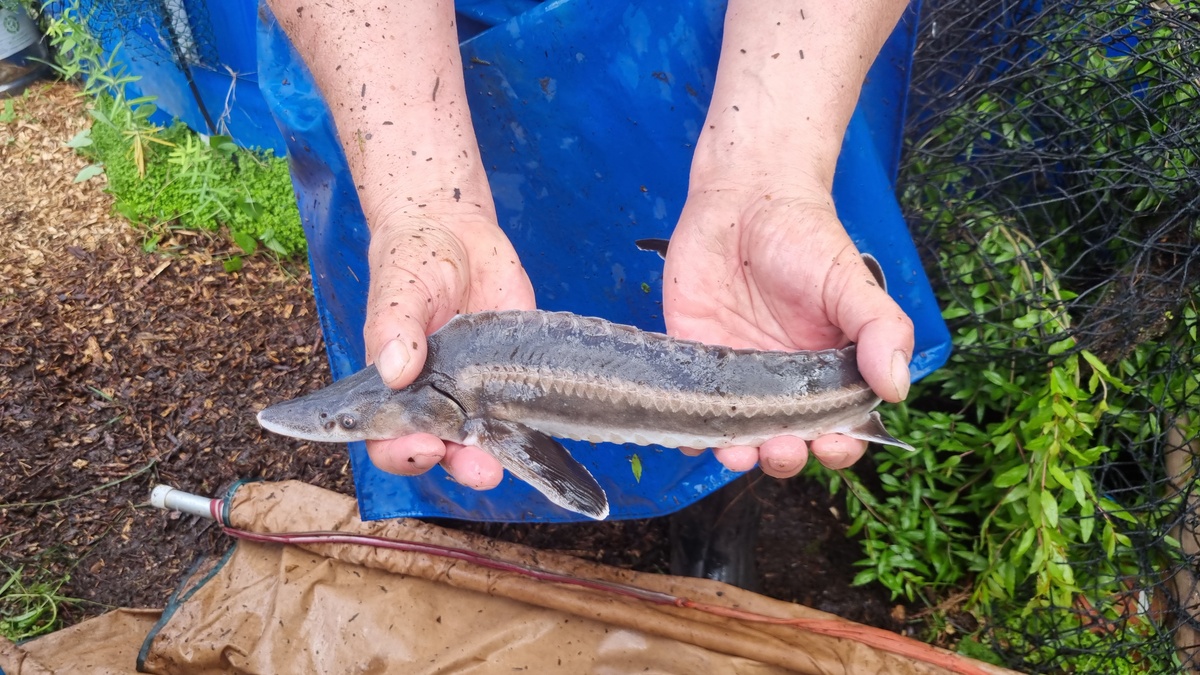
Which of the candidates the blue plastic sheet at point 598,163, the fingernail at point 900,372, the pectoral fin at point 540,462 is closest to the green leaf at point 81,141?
the blue plastic sheet at point 598,163

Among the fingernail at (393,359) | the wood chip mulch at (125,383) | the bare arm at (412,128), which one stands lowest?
the wood chip mulch at (125,383)

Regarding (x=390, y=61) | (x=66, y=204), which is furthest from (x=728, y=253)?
(x=66, y=204)

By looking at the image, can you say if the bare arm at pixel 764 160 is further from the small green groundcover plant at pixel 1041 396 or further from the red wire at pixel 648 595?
the small green groundcover plant at pixel 1041 396

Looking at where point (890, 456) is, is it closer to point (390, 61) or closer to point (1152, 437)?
point (1152, 437)

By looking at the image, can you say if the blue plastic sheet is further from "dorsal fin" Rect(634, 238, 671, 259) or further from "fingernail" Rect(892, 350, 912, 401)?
"fingernail" Rect(892, 350, 912, 401)

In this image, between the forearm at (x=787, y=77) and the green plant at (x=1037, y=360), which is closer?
the forearm at (x=787, y=77)

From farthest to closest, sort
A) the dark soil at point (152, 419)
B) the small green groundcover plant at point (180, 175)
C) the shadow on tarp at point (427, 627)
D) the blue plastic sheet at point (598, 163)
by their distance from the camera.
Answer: the small green groundcover plant at point (180, 175) → the dark soil at point (152, 419) → the shadow on tarp at point (427, 627) → the blue plastic sheet at point (598, 163)

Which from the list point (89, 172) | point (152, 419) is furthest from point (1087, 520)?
point (89, 172)
